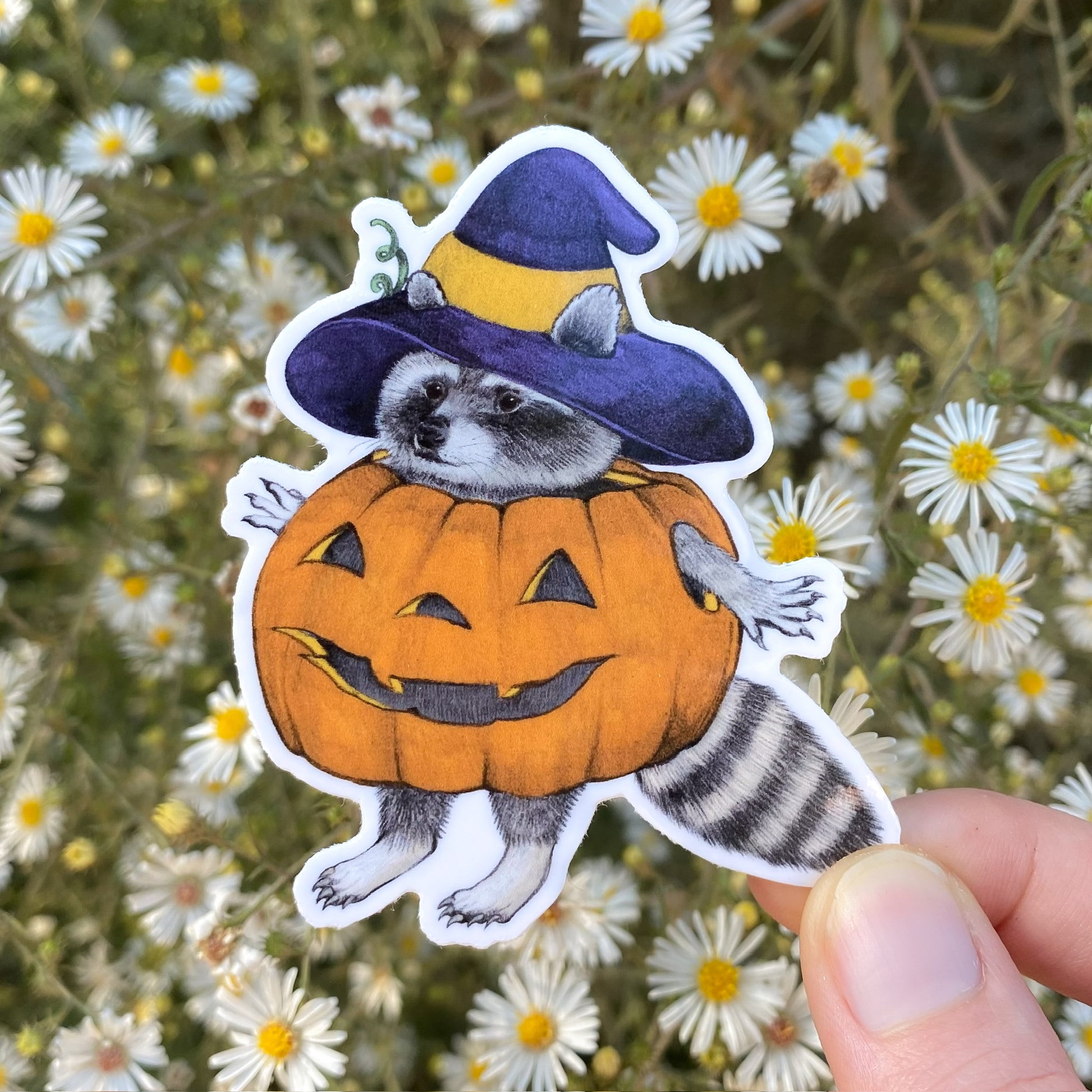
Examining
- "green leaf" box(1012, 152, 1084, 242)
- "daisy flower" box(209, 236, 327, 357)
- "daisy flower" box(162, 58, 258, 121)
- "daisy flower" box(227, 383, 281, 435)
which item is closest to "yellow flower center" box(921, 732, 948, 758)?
"green leaf" box(1012, 152, 1084, 242)

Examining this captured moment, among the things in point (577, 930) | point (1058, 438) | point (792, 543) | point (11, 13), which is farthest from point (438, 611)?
point (11, 13)

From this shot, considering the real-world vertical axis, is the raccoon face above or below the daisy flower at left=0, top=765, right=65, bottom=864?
above

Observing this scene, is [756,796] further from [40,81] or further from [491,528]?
[40,81]

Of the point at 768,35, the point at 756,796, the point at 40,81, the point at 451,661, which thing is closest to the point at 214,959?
the point at 451,661

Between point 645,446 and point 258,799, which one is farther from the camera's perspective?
point 258,799

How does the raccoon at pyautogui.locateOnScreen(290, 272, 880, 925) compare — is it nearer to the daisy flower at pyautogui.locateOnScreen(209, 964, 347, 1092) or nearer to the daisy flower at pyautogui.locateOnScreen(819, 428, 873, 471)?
the daisy flower at pyautogui.locateOnScreen(209, 964, 347, 1092)

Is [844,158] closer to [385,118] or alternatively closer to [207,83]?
[385,118]
